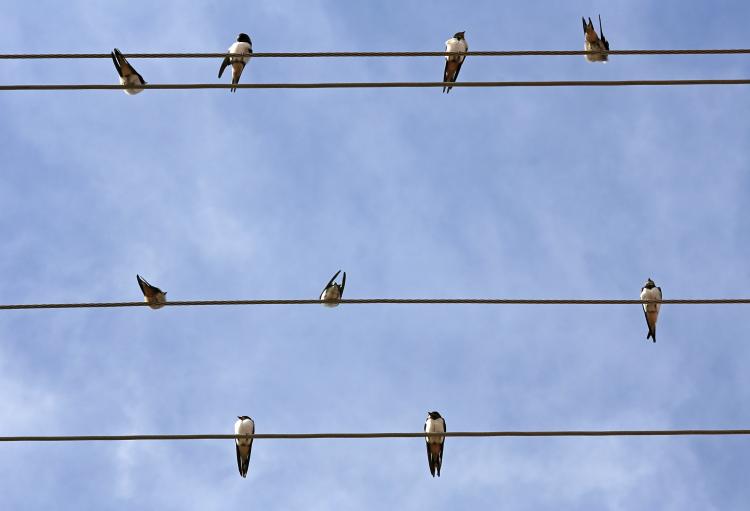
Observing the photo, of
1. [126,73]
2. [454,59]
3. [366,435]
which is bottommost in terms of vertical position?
Result: [366,435]

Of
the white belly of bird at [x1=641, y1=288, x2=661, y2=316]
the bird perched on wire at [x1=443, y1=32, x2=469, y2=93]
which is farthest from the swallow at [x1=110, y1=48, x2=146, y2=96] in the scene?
the white belly of bird at [x1=641, y1=288, x2=661, y2=316]

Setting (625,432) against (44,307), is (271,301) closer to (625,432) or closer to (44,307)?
(44,307)

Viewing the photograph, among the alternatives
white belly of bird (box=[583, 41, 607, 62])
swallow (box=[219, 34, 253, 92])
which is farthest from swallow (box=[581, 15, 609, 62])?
swallow (box=[219, 34, 253, 92])

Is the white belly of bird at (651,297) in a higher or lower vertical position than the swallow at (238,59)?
lower

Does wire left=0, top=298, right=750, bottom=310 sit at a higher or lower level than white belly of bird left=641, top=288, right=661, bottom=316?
lower

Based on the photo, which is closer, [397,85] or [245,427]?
[397,85]

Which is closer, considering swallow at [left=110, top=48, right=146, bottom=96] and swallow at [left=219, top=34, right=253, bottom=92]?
swallow at [left=110, top=48, right=146, bottom=96]

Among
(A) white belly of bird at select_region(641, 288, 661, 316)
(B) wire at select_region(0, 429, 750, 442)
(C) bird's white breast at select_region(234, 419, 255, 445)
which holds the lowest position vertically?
(B) wire at select_region(0, 429, 750, 442)

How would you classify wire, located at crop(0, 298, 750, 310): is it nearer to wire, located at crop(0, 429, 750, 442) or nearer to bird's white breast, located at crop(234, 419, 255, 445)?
wire, located at crop(0, 429, 750, 442)

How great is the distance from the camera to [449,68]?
1501 cm

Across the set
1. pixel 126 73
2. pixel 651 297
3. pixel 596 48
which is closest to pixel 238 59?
pixel 126 73

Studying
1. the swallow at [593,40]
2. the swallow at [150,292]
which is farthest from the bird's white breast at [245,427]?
the swallow at [593,40]

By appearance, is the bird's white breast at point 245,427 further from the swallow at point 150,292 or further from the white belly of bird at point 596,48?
the white belly of bird at point 596,48

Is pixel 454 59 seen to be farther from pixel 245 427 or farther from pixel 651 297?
pixel 245 427
